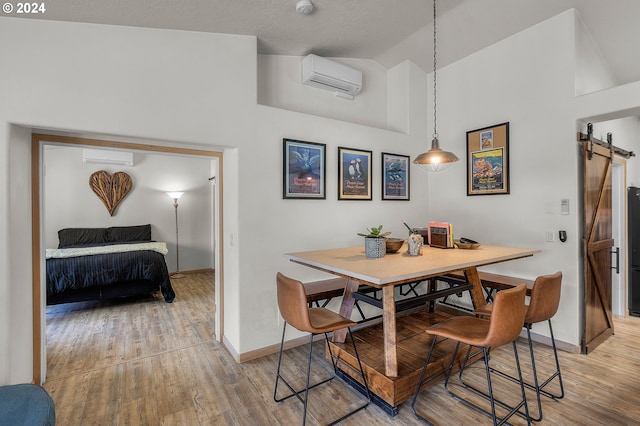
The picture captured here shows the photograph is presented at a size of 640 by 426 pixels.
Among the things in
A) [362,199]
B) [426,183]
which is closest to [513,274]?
[426,183]

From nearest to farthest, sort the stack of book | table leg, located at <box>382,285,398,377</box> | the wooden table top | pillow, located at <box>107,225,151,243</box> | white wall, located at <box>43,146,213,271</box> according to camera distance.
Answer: the wooden table top < table leg, located at <box>382,285,398,377</box> < the stack of book < white wall, located at <box>43,146,213,271</box> < pillow, located at <box>107,225,151,243</box>

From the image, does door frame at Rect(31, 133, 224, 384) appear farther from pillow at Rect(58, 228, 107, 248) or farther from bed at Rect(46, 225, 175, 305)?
pillow at Rect(58, 228, 107, 248)

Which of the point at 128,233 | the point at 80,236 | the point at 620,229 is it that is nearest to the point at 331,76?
the point at 620,229

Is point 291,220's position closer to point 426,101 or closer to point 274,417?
point 274,417

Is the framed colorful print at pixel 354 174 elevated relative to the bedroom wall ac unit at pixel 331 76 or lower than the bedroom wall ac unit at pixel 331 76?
lower

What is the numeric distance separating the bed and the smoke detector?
12.4ft

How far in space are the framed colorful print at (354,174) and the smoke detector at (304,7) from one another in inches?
51.9

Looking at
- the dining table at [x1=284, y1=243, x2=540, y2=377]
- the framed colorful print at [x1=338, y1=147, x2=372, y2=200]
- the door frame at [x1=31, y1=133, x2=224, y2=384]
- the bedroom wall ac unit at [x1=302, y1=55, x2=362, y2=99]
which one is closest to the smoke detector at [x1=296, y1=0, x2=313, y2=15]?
the bedroom wall ac unit at [x1=302, y1=55, x2=362, y2=99]

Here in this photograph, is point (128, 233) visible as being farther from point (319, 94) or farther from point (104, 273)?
point (319, 94)

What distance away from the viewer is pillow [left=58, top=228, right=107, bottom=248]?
5.37m

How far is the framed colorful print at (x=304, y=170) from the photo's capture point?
3062mm

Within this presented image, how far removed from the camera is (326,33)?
3020 mm

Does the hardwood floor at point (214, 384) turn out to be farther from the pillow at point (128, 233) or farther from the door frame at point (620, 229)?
the pillow at point (128, 233)

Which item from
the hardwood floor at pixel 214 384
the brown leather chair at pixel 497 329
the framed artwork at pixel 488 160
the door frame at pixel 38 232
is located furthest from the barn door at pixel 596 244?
the door frame at pixel 38 232
